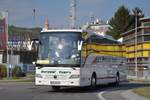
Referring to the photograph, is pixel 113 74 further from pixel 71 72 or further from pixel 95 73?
pixel 71 72

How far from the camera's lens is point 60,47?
2642 cm

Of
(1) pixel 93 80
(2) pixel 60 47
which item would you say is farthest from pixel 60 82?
(1) pixel 93 80

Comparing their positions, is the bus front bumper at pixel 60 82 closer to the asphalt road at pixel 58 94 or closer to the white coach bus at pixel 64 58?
the white coach bus at pixel 64 58

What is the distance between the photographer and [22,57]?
312 ft

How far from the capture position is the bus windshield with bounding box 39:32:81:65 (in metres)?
26.2

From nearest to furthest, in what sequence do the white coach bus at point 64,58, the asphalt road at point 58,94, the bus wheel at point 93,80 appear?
the asphalt road at point 58,94 → the white coach bus at point 64,58 → the bus wheel at point 93,80

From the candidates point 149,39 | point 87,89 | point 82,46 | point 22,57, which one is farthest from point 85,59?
point 22,57

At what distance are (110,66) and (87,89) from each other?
136 inches

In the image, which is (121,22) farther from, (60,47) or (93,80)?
(60,47)

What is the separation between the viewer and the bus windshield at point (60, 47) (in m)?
26.2

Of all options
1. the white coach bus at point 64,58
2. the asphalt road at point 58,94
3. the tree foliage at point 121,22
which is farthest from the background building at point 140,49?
the white coach bus at point 64,58

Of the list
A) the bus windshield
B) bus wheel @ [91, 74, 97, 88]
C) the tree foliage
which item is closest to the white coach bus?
the bus windshield

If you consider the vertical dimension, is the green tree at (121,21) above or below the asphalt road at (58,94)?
above

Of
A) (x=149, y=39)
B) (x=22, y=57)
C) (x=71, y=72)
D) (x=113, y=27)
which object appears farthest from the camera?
(x=113, y=27)
